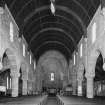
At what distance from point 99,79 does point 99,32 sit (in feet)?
69.0

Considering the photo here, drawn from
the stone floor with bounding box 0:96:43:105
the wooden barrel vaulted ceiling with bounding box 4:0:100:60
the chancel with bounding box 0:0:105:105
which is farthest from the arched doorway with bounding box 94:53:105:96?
the stone floor with bounding box 0:96:43:105

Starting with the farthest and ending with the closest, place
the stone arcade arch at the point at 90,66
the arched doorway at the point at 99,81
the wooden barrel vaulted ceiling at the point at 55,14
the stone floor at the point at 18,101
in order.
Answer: the arched doorway at the point at 99,81 < the stone arcade arch at the point at 90,66 < the wooden barrel vaulted ceiling at the point at 55,14 < the stone floor at the point at 18,101

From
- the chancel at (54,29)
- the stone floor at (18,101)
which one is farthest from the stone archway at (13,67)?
the stone floor at (18,101)

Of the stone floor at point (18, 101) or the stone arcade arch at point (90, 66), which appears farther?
the stone arcade arch at point (90, 66)

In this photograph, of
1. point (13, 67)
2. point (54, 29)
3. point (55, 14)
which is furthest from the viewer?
point (54, 29)

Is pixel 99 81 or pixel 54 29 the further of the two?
pixel 54 29

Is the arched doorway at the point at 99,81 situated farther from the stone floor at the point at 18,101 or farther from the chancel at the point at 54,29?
the stone floor at the point at 18,101

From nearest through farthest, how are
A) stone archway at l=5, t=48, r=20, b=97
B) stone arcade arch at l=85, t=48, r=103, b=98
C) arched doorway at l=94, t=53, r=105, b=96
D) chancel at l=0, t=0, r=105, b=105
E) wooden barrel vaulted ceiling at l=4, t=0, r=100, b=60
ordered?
chancel at l=0, t=0, r=105, b=105 → wooden barrel vaulted ceiling at l=4, t=0, r=100, b=60 → stone arcade arch at l=85, t=48, r=103, b=98 → stone archway at l=5, t=48, r=20, b=97 → arched doorway at l=94, t=53, r=105, b=96

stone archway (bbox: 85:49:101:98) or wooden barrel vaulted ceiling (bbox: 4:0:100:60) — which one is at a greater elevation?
wooden barrel vaulted ceiling (bbox: 4:0:100:60)

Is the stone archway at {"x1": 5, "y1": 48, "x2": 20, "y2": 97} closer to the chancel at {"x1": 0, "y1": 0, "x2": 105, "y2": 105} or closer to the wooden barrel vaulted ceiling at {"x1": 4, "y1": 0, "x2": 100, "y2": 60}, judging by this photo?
the chancel at {"x1": 0, "y1": 0, "x2": 105, "y2": 105}

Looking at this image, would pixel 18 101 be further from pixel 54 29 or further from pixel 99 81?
pixel 54 29

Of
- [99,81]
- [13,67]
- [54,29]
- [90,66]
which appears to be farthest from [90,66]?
[54,29]

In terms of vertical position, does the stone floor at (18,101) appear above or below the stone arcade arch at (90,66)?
below

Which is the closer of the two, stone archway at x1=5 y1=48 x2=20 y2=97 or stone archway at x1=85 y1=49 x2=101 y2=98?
stone archway at x1=85 y1=49 x2=101 y2=98
